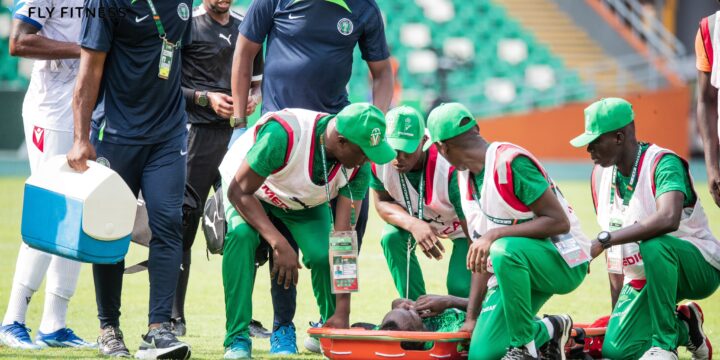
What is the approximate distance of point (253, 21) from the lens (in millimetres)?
6586

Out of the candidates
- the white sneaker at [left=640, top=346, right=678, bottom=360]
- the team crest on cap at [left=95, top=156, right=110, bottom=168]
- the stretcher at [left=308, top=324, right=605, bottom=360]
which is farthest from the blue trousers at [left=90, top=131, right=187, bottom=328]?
the white sneaker at [left=640, top=346, right=678, bottom=360]

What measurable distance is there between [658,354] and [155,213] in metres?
2.77

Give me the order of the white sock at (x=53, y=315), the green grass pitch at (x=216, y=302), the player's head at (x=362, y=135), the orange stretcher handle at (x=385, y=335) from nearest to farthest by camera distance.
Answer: the orange stretcher handle at (x=385, y=335) → the player's head at (x=362, y=135) → the white sock at (x=53, y=315) → the green grass pitch at (x=216, y=302)

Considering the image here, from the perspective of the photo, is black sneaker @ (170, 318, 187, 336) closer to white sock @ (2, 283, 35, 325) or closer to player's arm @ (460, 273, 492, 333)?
white sock @ (2, 283, 35, 325)

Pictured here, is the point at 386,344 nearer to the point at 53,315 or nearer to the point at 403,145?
the point at 403,145

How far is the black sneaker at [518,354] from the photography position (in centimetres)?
517

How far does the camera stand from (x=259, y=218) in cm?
560

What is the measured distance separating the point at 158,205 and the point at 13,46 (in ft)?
4.46

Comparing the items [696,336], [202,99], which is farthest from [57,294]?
[696,336]

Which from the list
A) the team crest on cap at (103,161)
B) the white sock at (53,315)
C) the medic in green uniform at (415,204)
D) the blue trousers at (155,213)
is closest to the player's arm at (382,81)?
the medic in green uniform at (415,204)

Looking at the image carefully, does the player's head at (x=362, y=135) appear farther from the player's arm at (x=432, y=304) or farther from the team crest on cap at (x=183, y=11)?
the team crest on cap at (x=183, y=11)

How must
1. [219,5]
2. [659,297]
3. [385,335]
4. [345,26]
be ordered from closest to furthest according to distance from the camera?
[385,335], [659,297], [345,26], [219,5]

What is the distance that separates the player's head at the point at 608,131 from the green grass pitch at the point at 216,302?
137 centimetres

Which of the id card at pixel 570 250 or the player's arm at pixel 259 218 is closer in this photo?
the id card at pixel 570 250
